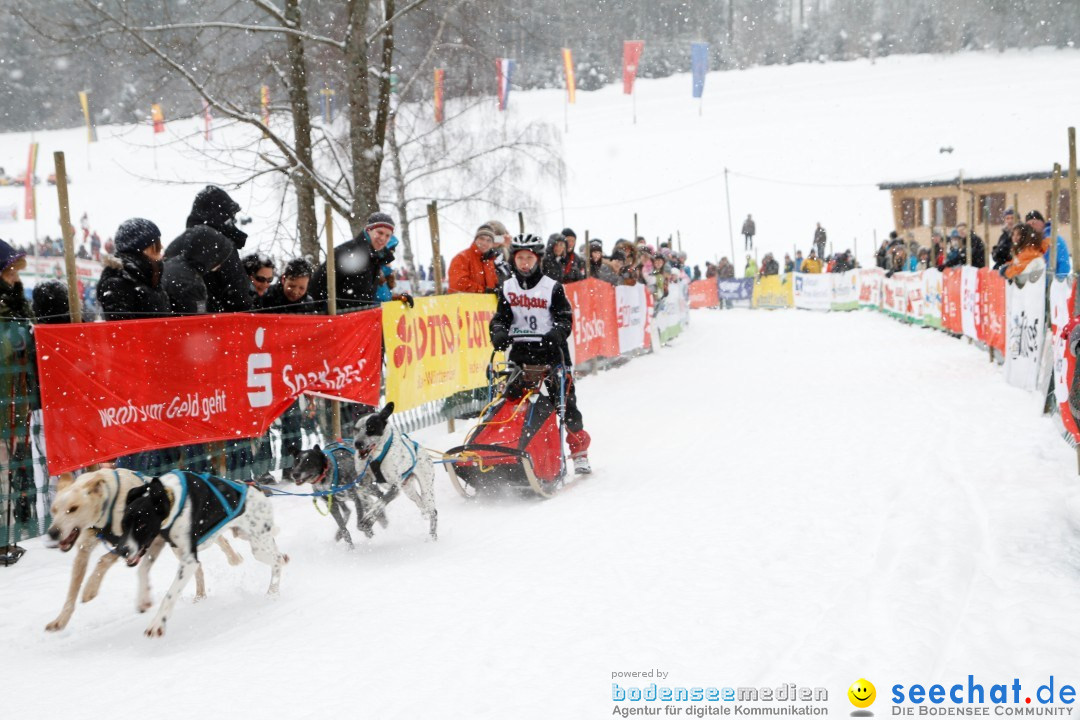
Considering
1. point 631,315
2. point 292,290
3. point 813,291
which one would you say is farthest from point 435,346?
point 813,291

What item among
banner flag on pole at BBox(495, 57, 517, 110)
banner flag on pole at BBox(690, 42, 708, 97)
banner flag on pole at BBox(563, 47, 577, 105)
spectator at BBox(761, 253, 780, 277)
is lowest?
spectator at BBox(761, 253, 780, 277)

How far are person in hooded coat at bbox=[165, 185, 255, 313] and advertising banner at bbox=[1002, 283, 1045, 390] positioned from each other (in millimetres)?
7247

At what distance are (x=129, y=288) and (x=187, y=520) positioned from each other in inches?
94.0

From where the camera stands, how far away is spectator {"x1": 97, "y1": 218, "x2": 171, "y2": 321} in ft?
19.2

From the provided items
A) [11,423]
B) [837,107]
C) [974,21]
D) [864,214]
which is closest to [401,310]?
[11,423]

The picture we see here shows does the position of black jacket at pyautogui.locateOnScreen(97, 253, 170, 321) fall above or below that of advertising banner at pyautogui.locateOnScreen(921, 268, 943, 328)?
above

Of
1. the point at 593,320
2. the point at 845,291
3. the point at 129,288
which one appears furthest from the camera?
the point at 845,291

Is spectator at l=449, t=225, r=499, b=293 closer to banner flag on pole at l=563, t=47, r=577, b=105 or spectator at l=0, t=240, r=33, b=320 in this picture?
spectator at l=0, t=240, r=33, b=320

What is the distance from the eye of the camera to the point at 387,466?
5.41 m

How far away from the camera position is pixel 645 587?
441 centimetres

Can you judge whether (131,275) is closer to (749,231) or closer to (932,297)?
(932,297)

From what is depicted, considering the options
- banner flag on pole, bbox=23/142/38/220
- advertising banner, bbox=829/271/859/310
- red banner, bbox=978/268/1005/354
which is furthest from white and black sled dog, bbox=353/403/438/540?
banner flag on pole, bbox=23/142/38/220

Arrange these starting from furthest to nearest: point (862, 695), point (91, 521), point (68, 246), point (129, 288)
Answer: point (129, 288), point (68, 246), point (91, 521), point (862, 695)

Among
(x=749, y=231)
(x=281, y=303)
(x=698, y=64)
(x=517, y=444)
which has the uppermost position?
(x=698, y=64)
